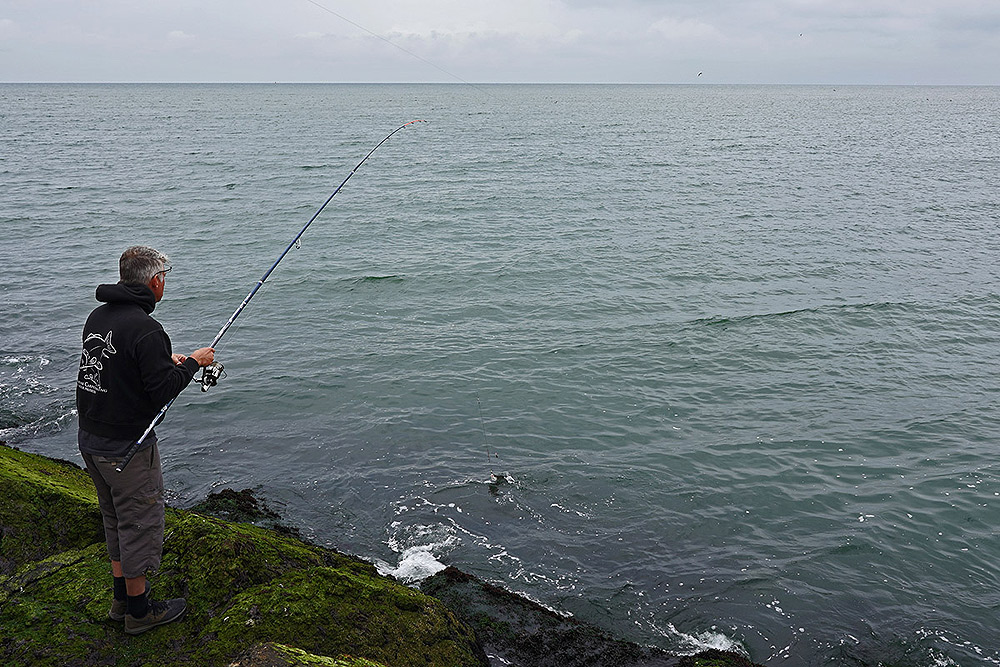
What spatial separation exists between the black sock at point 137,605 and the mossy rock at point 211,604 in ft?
0.47

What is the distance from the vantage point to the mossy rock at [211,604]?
4.34 m

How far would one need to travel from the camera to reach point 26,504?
5691 mm

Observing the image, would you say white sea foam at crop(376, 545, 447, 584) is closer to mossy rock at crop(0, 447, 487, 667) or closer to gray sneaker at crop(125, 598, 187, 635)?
mossy rock at crop(0, 447, 487, 667)

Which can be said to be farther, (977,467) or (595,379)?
(595,379)

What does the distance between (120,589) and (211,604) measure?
21.6 inches

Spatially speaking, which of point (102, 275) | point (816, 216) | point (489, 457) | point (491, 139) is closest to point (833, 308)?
point (489, 457)

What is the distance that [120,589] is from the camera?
4512 millimetres

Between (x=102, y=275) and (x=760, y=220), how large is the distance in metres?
20.9

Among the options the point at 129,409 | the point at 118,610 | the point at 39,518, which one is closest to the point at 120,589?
the point at 118,610

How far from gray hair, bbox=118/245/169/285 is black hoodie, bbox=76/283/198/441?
5cm

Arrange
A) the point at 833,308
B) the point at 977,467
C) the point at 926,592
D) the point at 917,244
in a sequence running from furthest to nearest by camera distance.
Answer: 1. the point at 917,244
2. the point at 833,308
3. the point at 977,467
4. the point at 926,592

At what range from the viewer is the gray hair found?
434 cm

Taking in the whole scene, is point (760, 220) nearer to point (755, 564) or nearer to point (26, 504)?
point (755, 564)

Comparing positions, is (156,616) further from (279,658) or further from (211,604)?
(279,658)
